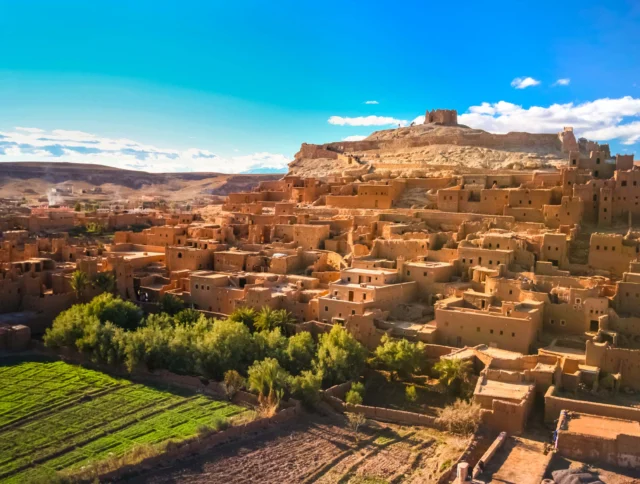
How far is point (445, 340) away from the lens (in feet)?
68.5

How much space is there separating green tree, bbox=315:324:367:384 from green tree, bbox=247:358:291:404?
1.32 m

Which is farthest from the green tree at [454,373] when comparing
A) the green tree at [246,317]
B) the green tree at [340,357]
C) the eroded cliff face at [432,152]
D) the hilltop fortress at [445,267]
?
the eroded cliff face at [432,152]

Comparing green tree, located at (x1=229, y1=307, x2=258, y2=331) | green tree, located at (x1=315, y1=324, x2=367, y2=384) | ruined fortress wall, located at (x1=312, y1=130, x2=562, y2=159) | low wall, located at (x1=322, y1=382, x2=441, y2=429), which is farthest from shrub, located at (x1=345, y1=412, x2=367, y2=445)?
ruined fortress wall, located at (x1=312, y1=130, x2=562, y2=159)

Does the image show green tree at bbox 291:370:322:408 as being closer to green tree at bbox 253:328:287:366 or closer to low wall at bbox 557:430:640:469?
green tree at bbox 253:328:287:366

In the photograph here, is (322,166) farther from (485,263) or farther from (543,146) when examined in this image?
(485,263)

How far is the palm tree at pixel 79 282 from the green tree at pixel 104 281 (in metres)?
0.39

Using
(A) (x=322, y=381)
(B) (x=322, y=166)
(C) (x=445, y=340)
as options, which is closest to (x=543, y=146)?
(B) (x=322, y=166)

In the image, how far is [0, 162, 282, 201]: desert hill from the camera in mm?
85125

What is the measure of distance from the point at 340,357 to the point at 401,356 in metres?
1.81

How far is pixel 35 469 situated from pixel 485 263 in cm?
1566

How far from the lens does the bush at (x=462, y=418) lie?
17.0m

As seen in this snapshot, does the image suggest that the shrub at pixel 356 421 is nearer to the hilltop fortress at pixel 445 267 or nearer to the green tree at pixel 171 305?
the hilltop fortress at pixel 445 267

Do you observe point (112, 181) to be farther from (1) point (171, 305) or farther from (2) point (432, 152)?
(1) point (171, 305)

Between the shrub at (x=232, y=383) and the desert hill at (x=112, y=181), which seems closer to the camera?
the shrub at (x=232, y=383)
